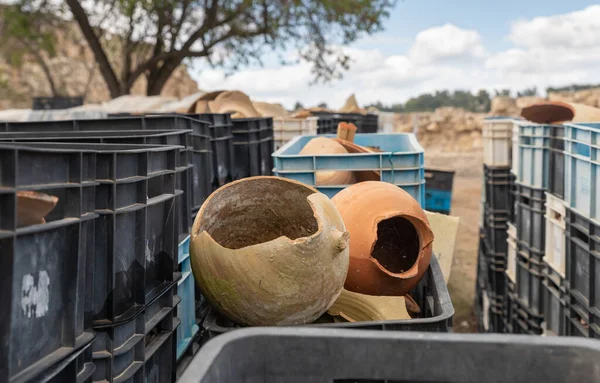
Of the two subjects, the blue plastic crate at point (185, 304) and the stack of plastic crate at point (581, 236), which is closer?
the blue plastic crate at point (185, 304)

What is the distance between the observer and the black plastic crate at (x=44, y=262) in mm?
1444

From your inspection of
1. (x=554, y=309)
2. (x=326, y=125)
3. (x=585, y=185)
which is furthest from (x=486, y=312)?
(x=585, y=185)

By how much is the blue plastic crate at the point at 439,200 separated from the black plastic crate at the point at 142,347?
754 cm

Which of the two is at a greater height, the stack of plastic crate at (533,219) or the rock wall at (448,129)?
the rock wall at (448,129)

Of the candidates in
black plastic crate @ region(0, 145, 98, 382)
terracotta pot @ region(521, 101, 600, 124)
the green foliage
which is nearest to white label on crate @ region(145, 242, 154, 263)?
black plastic crate @ region(0, 145, 98, 382)

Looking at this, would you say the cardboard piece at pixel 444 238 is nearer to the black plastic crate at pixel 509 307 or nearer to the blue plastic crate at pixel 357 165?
the blue plastic crate at pixel 357 165

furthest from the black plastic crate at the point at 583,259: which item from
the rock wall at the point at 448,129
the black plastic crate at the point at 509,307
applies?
the rock wall at the point at 448,129

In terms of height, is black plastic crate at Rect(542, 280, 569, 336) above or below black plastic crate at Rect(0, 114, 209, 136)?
below

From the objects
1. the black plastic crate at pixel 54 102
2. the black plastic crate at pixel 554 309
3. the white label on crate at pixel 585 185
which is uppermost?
the black plastic crate at pixel 54 102

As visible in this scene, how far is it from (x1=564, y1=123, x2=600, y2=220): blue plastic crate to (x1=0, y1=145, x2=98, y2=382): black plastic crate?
3038 millimetres

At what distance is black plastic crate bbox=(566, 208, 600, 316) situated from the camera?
370 centimetres

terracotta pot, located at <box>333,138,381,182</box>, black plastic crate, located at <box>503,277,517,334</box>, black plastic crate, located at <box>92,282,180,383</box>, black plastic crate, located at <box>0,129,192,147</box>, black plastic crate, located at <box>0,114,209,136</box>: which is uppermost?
black plastic crate, located at <box>0,114,209,136</box>

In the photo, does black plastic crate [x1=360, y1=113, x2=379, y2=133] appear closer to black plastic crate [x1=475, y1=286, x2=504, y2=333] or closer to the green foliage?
black plastic crate [x1=475, y1=286, x2=504, y2=333]

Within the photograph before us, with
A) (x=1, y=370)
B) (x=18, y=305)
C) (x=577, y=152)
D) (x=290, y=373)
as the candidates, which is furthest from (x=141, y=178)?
(x=577, y=152)
